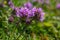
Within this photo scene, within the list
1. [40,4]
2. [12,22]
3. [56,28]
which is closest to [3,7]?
[12,22]

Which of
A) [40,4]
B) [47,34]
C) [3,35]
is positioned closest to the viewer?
[3,35]

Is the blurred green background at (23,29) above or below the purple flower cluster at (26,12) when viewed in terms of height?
below

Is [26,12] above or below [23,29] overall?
above

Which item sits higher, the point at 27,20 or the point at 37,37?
the point at 27,20

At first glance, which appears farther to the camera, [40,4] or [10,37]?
[40,4]

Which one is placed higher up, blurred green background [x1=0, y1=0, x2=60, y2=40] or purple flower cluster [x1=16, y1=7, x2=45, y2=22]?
purple flower cluster [x1=16, y1=7, x2=45, y2=22]

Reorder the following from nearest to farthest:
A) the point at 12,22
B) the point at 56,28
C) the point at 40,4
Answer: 1. the point at 12,22
2. the point at 56,28
3. the point at 40,4

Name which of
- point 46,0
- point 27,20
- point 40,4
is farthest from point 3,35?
point 46,0

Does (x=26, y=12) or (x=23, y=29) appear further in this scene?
(x=23, y=29)

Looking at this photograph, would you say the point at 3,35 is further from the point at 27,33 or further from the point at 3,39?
the point at 27,33
